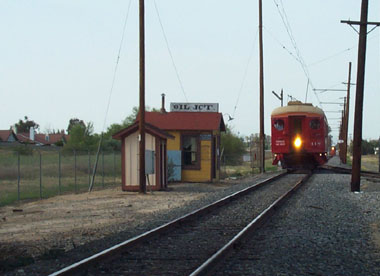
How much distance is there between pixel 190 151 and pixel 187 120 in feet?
5.22

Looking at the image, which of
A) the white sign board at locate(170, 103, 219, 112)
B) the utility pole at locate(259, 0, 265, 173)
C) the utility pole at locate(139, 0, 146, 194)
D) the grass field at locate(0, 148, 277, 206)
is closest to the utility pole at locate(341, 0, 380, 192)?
the utility pole at locate(139, 0, 146, 194)

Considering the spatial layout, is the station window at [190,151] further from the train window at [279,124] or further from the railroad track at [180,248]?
the railroad track at [180,248]

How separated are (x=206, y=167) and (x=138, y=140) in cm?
647

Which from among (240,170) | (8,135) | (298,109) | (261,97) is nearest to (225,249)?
(298,109)

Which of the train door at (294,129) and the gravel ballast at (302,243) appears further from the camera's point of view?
the train door at (294,129)

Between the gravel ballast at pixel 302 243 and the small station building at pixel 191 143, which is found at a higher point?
the small station building at pixel 191 143

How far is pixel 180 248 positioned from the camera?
9648 millimetres

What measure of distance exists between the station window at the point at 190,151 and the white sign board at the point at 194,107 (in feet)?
→ 9.64

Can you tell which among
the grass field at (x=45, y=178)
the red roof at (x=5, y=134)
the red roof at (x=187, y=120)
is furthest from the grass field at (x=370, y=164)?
the red roof at (x=5, y=134)

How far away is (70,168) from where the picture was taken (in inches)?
1594

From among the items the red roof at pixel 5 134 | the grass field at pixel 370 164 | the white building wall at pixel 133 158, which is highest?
the red roof at pixel 5 134

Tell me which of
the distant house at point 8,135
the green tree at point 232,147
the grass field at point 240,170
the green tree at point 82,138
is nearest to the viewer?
the grass field at point 240,170

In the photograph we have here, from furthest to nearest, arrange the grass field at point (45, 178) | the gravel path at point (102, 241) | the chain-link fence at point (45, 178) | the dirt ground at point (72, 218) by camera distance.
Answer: the chain-link fence at point (45, 178), the grass field at point (45, 178), the dirt ground at point (72, 218), the gravel path at point (102, 241)

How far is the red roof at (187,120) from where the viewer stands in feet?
95.9
